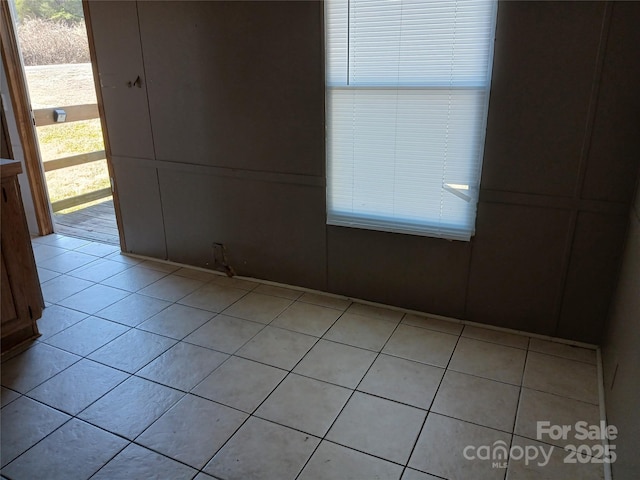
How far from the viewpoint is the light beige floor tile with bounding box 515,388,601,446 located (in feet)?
6.19

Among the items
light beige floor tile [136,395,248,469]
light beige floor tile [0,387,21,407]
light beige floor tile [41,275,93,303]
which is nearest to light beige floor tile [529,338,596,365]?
light beige floor tile [136,395,248,469]

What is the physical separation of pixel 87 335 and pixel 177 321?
0.49m

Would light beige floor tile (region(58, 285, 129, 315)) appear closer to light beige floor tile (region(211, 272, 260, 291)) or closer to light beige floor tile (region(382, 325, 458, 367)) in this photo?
light beige floor tile (region(211, 272, 260, 291))

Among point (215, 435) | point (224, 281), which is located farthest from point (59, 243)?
point (215, 435)

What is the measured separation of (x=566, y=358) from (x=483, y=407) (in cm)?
65

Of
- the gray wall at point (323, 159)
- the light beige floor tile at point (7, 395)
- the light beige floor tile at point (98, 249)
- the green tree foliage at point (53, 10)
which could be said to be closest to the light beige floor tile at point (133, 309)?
the gray wall at point (323, 159)

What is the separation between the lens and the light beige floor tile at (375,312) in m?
2.83

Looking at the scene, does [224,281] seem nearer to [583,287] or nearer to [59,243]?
[59,243]

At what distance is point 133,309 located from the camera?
2.95 m

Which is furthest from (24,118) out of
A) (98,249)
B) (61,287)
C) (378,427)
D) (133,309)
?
(378,427)

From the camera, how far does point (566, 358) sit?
2396 mm

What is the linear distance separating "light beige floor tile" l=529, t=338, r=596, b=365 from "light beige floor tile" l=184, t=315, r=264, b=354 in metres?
1.50

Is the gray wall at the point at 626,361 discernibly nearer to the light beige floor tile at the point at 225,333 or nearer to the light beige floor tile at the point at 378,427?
the light beige floor tile at the point at 378,427

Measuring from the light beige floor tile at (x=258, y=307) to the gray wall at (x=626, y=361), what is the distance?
174 cm
